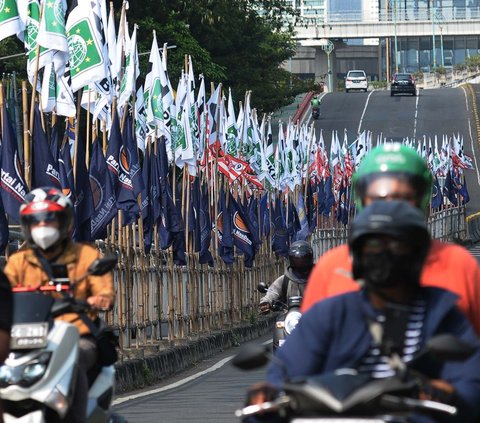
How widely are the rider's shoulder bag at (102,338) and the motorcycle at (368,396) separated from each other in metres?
4.06

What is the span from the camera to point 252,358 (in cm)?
548

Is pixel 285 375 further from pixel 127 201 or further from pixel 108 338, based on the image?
pixel 127 201

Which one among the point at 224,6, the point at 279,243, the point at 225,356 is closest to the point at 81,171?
the point at 225,356

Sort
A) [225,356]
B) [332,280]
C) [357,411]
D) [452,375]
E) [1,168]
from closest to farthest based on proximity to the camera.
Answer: [357,411]
[452,375]
[332,280]
[1,168]
[225,356]

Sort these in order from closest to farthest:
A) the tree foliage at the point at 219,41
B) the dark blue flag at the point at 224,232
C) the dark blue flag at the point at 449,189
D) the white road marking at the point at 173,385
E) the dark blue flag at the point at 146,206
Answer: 1. the white road marking at the point at 173,385
2. the dark blue flag at the point at 146,206
3. the dark blue flag at the point at 224,232
4. the tree foliage at the point at 219,41
5. the dark blue flag at the point at 449,189

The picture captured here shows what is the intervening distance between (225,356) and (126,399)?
8.67 metres

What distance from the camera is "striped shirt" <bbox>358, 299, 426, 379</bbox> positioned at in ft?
17.7

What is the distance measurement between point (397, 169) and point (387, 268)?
3.63ft

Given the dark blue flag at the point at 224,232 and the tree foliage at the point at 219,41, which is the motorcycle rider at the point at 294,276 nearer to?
the dark blue flag at the point at 224,232

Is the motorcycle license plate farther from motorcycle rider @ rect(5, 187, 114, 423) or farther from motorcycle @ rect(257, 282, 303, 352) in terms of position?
motorcycle @ rect(257, 282, 303, 352)

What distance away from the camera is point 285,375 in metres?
5.52

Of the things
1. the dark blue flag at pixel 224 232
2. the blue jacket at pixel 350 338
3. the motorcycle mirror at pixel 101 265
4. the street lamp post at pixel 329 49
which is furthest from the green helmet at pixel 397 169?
the street lamp post at pixel 329 49

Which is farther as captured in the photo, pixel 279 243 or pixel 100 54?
pixel 279 243

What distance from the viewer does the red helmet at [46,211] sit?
30.3 feet
